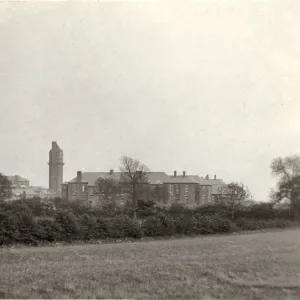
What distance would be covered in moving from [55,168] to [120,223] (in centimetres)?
9382

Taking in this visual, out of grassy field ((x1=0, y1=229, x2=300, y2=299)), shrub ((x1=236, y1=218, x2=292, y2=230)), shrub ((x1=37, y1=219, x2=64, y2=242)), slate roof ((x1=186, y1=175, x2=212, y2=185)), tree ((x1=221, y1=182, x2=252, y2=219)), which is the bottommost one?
shrub ((x1=236, y1=218, x2=292, y2=230))

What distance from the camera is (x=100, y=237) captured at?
2891cm

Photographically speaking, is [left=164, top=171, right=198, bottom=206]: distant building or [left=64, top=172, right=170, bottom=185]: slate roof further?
[left=164, top=171, right=198, bottom=206]: distant building

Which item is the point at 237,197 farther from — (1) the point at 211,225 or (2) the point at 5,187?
(2) the point at 5,187

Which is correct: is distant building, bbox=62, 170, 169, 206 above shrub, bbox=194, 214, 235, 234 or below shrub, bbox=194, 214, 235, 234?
above

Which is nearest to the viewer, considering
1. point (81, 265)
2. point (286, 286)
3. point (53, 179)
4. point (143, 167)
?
point (286, 286)

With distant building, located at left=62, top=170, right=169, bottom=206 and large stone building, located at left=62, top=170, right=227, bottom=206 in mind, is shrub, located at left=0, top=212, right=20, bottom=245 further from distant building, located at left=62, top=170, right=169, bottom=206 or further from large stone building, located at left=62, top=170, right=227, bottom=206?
large stone building, located at left=62, top=170, right=227, bottom=206

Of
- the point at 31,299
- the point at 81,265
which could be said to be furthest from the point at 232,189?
the point at 31,299

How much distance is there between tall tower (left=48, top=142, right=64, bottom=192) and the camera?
11835 cm

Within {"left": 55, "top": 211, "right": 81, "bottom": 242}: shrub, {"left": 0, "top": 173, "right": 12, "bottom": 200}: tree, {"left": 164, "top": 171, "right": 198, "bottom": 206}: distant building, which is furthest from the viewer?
{"left": 164, "top": 171, "right": 198, "bottom": 206}: distant building

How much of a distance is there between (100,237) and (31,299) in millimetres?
20464

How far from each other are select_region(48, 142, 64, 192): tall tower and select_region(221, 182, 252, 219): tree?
75.6 meters

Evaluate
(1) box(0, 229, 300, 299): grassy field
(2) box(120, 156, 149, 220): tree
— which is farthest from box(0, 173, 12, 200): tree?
(1) box(0, 229, 300, 299): grassy field

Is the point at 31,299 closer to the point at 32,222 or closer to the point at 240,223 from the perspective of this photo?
the point at 32,222
